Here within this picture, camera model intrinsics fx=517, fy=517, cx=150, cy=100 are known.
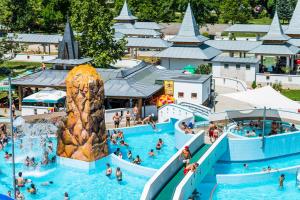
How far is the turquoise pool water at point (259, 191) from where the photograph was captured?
27.3 metres

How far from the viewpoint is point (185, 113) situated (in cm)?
3822

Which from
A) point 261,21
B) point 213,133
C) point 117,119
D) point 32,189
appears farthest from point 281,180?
point 261,21

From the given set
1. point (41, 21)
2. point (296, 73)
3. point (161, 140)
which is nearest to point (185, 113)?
point (161, 140)

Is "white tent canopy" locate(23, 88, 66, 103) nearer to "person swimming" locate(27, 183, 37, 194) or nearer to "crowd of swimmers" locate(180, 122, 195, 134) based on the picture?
"crowd of swimmers" locate(180, 122, 195, 134)

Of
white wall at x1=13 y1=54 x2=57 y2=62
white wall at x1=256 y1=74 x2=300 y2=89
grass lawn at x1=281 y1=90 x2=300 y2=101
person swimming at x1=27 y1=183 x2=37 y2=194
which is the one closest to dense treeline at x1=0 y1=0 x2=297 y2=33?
white wall at x1=13 y1=54 x2=57 y2=62

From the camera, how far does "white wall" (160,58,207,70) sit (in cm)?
5553

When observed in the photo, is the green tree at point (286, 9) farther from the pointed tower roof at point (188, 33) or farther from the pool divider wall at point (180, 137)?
the pool divider wall at point (180, 137)

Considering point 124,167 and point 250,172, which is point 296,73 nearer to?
point 250,172

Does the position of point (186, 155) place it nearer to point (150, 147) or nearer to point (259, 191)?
point (259, 191)

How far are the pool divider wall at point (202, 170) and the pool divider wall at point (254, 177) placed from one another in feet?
3.59

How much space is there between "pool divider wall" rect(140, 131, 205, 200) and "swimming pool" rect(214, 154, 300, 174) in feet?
6.60

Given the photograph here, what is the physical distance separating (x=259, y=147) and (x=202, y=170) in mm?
5680

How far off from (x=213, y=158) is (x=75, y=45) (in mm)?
20394

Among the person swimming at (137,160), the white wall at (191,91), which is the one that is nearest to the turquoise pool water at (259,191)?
the person swimming at (137,160)
